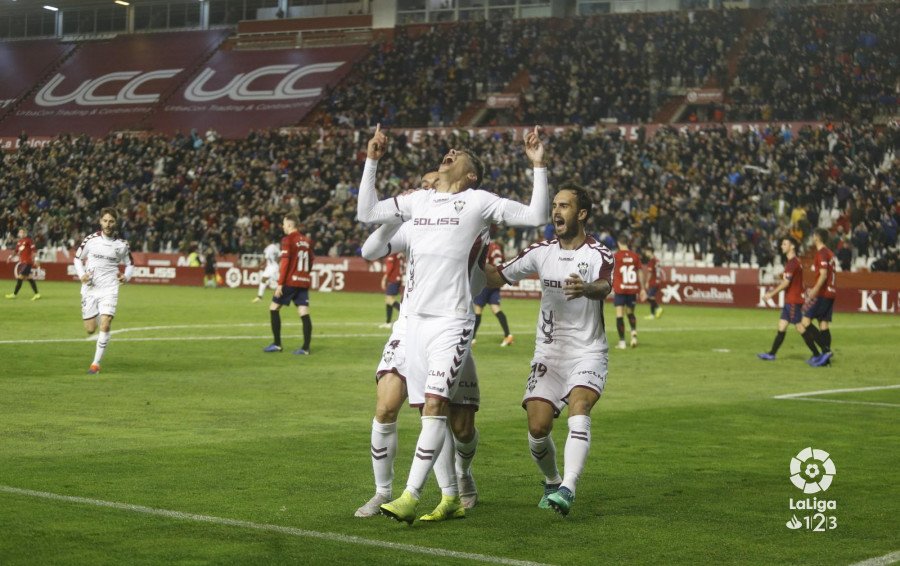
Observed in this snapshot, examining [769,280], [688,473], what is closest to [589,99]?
[769,280]

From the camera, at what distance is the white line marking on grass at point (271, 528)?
6.88m

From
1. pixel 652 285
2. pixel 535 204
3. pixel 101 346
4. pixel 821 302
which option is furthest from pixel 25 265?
pixel 535 204

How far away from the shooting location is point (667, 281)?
1676 inches

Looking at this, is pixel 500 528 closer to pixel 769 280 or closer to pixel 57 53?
pixel 769 280

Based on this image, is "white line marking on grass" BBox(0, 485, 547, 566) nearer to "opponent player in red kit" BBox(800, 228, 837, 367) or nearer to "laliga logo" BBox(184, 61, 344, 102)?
"opponent player in red kit" BBox(800, 228, 837, 367)

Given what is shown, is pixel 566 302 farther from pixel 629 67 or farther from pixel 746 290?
pixel 629 67

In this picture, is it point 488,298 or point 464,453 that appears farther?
point 488,298

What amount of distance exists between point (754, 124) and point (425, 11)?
22141 mm

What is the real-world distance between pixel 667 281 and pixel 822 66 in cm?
1159

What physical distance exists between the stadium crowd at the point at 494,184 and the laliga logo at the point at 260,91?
5.48 metres

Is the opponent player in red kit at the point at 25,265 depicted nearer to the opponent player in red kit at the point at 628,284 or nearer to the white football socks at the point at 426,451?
the opponent player in red kit at the point at 628,284

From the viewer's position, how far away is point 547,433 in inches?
325

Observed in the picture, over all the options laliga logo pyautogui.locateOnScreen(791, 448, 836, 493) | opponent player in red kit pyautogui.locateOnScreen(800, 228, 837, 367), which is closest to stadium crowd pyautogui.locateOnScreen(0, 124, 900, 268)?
opponent player in red kit pyautogui.locateOnScreen(800, 228, 837, 367)

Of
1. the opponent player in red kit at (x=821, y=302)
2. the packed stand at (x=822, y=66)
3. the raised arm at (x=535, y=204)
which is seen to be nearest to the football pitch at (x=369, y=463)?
the opponent player in red kit at (x=821, y=302)
